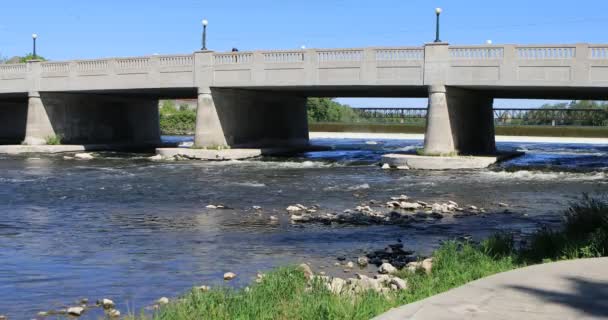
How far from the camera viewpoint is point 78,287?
947 centimetres

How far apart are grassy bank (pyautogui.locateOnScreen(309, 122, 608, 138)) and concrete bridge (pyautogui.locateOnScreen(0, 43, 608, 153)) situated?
2649 cm

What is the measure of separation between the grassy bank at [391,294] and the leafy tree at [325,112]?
288 feet

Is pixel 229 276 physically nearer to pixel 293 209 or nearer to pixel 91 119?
pixel 293 209

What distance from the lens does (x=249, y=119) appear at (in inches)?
1649

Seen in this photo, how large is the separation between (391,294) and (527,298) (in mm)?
1787

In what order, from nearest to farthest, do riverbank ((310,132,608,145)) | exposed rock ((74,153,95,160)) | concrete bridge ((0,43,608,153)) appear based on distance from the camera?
concrete bridge ((0,43,608,153)) < exposed rock ((74,153,95,160)) < riverbank ((310,132,608,145))

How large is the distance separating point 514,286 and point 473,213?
10709 millimetres

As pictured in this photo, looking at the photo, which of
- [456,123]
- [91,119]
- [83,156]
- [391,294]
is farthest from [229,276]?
[91,119]

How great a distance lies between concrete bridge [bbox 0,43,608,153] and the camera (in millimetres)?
30891

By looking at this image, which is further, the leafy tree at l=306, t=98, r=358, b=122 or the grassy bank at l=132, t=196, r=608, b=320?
the leafy tree at l=306, t=98, r=358, b=122

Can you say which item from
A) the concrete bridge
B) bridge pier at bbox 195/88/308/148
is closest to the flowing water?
the concrete bridge

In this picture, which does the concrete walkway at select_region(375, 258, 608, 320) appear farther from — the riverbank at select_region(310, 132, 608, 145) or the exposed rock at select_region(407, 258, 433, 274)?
the riverbank at select_region(310, 132, 608, 145)

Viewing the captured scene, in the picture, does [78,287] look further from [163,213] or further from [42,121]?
[42,121]

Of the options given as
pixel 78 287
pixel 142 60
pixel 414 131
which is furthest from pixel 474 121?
pixel 414 131
